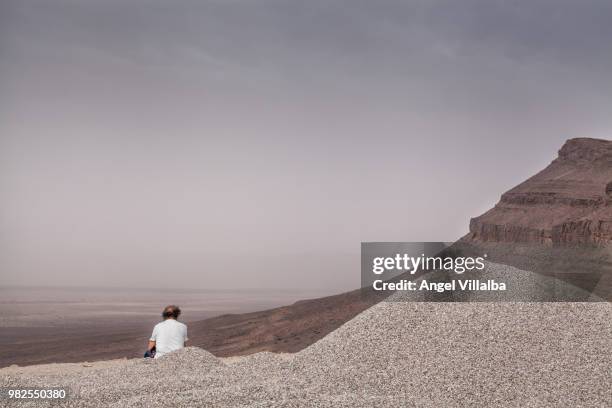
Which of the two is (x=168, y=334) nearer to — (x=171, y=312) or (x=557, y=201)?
(x=171, y=312)

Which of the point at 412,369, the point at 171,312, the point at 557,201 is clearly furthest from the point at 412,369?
the point at 557,201

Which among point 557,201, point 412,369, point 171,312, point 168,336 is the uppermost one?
point 557,201

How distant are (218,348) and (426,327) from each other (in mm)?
15733

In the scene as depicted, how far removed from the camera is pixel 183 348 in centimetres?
912

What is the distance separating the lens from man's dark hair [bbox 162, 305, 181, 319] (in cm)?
861

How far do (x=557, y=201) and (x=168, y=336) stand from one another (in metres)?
57.3

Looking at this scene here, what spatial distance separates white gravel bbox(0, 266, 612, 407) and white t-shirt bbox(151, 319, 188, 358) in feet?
0.45

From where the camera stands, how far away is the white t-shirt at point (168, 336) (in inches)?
346

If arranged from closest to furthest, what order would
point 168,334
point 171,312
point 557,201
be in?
point 171,312, point 168,334, point 557,201

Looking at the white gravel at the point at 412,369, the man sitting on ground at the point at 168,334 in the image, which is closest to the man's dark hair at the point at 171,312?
the man sitting on ground at the point at 168,334

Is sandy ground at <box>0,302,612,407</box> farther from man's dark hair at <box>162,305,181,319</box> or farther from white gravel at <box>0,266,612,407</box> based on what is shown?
man's dark hair at <box>162,305,181,319</box>

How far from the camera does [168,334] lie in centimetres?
884

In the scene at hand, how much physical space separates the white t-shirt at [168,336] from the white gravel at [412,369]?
137mm

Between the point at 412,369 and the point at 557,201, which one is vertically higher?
the point at 557,201
